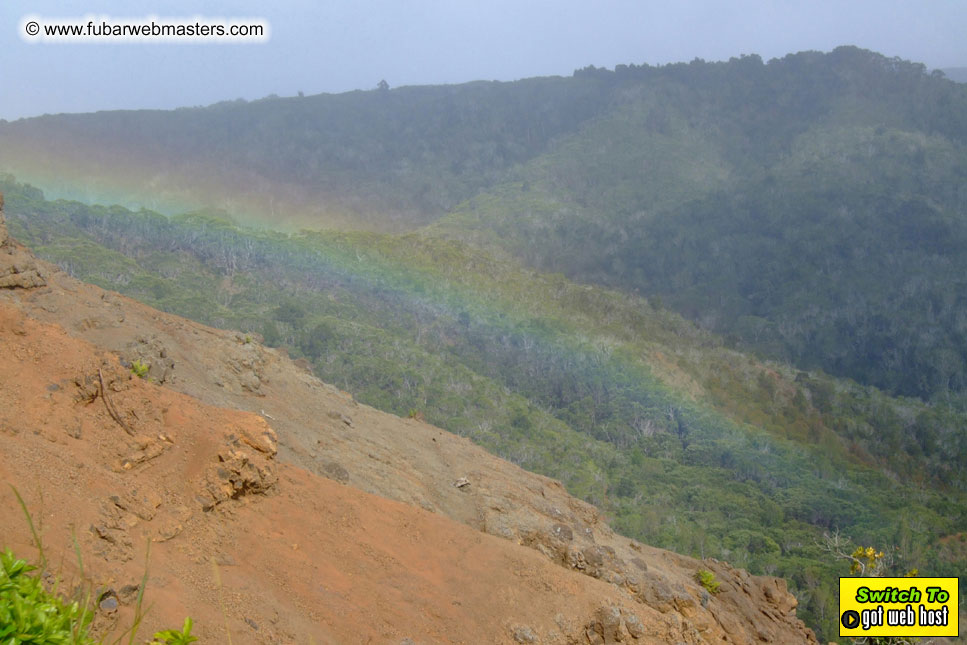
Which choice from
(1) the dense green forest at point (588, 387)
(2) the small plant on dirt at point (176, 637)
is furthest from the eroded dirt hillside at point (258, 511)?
(1) the dense green forest at point (588, 387)

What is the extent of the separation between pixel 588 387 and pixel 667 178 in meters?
62.0

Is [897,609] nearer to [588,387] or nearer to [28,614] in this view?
[28,614]

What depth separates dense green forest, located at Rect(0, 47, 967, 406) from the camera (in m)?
66.1

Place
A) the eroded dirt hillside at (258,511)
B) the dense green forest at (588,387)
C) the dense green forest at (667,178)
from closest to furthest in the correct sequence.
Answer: the eroded dirt hillside at (258,511) < the dense green forest at (588,387) < the dense green forest at (667,178)

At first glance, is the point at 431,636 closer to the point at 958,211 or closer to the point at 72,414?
the point at 72,414

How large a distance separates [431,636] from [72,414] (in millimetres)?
3672

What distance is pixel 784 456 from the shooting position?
34531mm

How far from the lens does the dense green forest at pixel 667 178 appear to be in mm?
66125

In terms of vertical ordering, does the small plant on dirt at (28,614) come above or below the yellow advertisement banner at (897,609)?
above

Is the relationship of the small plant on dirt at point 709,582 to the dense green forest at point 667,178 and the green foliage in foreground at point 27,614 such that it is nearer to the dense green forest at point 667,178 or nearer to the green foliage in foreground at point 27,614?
the green foliage in foreground at point 27,614

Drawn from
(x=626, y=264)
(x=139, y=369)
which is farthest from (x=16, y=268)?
(x=626, y=264)

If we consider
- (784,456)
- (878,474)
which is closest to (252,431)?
(784,456)

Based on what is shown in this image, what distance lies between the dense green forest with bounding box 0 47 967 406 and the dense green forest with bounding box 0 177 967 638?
15.2 metres

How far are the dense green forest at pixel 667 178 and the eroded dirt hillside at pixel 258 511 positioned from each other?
175 ft
